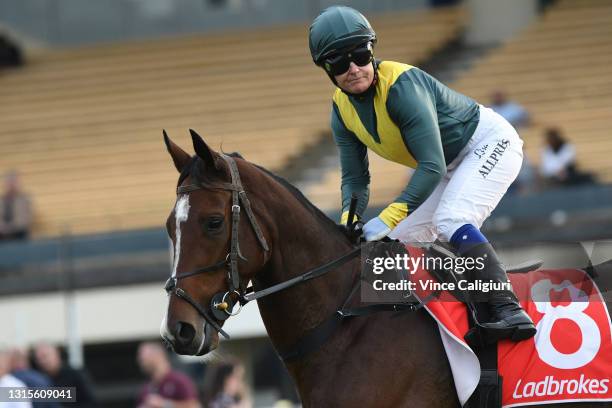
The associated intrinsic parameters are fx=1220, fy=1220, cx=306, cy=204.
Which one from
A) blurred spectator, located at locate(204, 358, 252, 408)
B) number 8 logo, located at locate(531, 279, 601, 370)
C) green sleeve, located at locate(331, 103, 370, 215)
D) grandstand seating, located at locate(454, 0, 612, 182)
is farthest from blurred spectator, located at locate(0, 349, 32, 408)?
grandstand seating, located at locate(454, 0, 612, 182)

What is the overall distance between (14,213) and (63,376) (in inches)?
164

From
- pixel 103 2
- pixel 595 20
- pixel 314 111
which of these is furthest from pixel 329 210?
pixel 103 2

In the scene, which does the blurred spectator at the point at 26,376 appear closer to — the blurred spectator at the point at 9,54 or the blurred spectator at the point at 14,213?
the blurred spectator at the point at 14,213

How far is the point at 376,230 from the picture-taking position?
4863 mm

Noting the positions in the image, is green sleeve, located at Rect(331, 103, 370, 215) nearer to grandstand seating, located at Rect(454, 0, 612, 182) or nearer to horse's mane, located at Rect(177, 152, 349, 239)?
horse's mane, located at Rect(177, 152, 349, 239)

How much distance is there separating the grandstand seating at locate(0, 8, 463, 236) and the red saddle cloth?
306 inches

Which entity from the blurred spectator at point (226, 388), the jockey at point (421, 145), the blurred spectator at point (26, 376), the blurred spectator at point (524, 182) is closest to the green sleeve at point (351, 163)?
the jockey at point (421, 145)

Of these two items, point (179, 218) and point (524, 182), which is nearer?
point (179, 218)

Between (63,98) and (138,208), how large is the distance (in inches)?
170

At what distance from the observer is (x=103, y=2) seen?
1797cm

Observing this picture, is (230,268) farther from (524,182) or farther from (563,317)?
(524,182)

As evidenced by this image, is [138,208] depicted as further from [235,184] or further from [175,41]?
[235,184]

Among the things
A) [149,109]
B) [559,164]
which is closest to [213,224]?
[559,164]

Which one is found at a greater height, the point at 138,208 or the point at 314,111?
the point at 314,111
